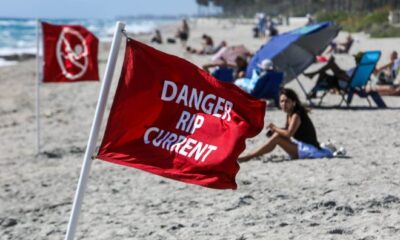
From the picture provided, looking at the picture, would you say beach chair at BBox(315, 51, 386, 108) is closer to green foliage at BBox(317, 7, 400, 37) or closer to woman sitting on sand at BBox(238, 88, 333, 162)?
woman sitting on sand at BBox(238, 88, 333, 162)

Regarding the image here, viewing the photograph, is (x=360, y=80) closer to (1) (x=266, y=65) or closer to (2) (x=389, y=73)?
(1) (x=266, y=65)

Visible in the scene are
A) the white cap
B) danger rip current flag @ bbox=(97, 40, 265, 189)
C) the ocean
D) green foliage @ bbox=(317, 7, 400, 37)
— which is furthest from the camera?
the ocean

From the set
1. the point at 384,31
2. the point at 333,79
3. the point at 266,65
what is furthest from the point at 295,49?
the point at 384,31

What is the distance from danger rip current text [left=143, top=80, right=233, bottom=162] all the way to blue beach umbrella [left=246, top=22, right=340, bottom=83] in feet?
27.7

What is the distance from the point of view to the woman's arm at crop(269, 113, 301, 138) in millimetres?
7668

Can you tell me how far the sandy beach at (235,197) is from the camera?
5.33 m

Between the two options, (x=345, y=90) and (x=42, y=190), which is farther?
(x=345, y=90)

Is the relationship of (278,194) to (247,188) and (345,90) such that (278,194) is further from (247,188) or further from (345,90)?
(345,90)

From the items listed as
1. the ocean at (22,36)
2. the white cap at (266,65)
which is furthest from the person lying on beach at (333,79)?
the ocean at (22,36)

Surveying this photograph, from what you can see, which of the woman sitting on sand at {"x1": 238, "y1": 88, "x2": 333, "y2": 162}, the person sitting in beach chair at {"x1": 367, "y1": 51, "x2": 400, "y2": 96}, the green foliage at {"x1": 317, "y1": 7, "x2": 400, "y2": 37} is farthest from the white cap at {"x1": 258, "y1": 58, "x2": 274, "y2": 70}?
the green foliage at {"x1": 317, "y1": 7, "x2": 400, "y2": 37}

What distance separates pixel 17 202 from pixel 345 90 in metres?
6.55

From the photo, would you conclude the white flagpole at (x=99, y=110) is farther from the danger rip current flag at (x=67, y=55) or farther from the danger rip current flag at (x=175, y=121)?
the danger rip current flag at (x=67, y=55)

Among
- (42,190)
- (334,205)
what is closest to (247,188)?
(334,205)

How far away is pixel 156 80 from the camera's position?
345 cm
